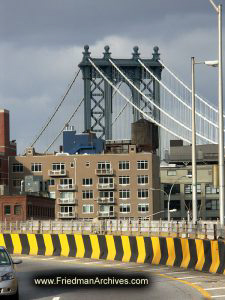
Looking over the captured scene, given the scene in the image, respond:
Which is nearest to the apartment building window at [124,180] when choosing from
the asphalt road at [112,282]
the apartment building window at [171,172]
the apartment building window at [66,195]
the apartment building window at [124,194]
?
the apartment building window at [124,194]

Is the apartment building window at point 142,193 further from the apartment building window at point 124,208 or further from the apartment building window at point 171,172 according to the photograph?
the apartment building window at point 171,172

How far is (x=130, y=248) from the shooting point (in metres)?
41.3

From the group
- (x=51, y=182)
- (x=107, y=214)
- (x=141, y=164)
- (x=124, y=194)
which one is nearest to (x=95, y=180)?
(x=124, y=194)

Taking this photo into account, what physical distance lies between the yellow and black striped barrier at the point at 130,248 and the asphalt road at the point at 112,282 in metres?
0.60

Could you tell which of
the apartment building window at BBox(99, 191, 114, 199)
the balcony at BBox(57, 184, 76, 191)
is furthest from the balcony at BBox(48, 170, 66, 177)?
the apartment building window at BBox(99, 191, 114, 199)

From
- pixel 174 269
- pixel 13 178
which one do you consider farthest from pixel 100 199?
pixel 174 269

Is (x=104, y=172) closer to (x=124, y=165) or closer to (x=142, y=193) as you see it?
(x=124, y=165)

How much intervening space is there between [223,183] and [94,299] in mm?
15561

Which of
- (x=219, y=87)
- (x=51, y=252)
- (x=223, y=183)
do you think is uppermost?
(x=219, y=87)

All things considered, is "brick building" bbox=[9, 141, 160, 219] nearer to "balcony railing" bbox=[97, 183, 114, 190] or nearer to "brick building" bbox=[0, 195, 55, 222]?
"balcony railing" bbox=[97, 183, 114, 190]

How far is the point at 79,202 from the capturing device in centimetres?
16462

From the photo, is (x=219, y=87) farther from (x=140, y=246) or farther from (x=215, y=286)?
(x=215, y=286)

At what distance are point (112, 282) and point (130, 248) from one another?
10696 mm

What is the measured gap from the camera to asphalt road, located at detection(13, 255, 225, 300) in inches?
1015
